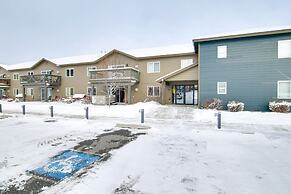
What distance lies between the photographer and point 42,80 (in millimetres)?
28219

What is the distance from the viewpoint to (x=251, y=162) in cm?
529

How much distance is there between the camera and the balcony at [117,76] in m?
22.2

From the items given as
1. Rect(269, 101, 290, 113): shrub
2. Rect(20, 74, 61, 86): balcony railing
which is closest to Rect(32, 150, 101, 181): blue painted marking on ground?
Rect(269, 101, 290, 113): shrub

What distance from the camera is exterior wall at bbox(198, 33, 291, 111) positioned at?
612 inches

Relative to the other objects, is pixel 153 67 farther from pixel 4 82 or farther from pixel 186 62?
pixel 4 82

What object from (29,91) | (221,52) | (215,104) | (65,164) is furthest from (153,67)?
(29,91)

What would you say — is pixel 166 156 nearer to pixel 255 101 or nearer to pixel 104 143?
pixel 104 143

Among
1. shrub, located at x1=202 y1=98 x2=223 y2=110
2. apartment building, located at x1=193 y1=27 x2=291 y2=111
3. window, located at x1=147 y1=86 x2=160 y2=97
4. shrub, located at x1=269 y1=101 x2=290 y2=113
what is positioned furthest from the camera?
window, located at x1=147 y1=86 x2=160 y2=97

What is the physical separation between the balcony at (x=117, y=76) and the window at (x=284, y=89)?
15.3 meters

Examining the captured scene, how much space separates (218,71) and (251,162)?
1348cm

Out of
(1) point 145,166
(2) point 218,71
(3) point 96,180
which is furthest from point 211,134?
(2) point 218,71

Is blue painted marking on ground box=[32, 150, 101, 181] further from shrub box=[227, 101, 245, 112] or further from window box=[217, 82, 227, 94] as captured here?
window box=[217, 82, 227, 94]

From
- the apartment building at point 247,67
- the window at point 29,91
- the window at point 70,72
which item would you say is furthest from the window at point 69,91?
the apartment building at point 247,67

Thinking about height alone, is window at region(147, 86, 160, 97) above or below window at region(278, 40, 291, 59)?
below
